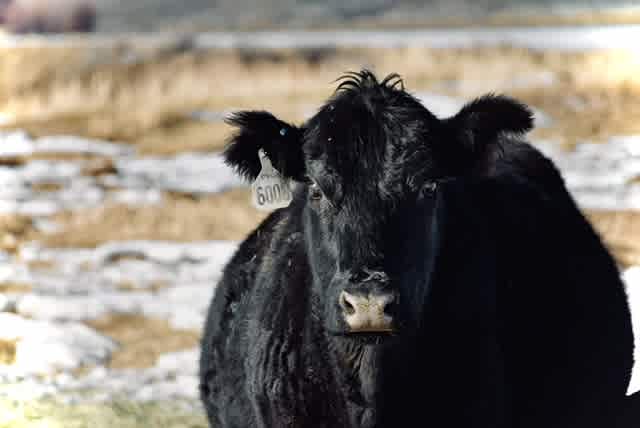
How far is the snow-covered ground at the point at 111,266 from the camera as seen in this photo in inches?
338

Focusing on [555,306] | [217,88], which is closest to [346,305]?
[555,306]

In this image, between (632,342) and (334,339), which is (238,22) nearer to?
(632,342)

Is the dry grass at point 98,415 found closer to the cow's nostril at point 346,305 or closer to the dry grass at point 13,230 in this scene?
the cow's nostril at point 346,305

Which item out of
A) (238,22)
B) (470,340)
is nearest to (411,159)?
(470,340)

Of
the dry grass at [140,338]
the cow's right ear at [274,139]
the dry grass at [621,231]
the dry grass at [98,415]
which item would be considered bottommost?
the dry grass at [98,415]

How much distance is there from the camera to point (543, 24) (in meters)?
16.1

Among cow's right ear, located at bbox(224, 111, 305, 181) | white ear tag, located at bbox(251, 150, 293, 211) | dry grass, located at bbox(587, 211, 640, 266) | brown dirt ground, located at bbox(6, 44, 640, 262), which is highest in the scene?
brown dirt ground, located at bbox(6, 44, 640, 262)

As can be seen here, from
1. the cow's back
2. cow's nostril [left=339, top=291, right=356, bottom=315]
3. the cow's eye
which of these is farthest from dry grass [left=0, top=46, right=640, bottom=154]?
cow's nostril [left=339, top=291, right=356, bottom=315]

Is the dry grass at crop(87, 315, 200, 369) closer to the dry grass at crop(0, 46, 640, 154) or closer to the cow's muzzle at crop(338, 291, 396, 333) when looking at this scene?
the dry grass at crop(0, 46, 640, 154)

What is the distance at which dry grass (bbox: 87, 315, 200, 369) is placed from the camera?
9164 mm

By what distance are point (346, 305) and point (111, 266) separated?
7.92m

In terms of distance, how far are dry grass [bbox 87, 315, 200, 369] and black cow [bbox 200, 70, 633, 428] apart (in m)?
3.70

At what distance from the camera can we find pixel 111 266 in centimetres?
1170

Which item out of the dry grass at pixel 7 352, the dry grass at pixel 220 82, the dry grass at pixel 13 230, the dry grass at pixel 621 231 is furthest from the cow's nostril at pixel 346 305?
the dry grass at pixel 220 82
